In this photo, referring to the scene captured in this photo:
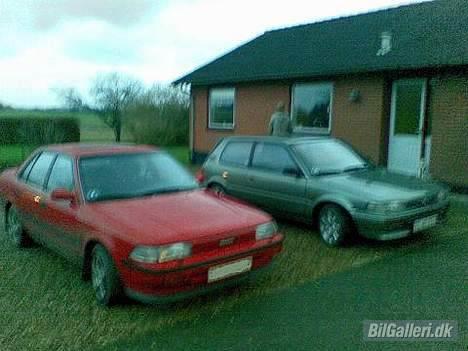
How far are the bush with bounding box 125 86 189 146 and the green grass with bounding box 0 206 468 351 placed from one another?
52.3 ft

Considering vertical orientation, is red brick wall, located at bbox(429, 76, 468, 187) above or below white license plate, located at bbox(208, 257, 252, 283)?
above

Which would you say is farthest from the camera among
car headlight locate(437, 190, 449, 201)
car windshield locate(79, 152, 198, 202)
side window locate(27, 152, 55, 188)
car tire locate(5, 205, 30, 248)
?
car headlight locate(437, 190, 449, 201)

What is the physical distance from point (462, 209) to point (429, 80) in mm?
3408

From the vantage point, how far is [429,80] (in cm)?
1020

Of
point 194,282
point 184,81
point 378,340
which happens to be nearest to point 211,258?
point 194,282

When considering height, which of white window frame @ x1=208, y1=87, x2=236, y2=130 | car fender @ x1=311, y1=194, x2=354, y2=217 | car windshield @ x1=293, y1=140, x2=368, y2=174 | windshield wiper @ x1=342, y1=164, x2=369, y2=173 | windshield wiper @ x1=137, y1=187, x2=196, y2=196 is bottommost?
car fender @ x1=311, y1=194, x2=354, y2=217

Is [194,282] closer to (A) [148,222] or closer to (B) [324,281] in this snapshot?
(A) [148,222]

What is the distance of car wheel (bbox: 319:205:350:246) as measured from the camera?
5.87 meters

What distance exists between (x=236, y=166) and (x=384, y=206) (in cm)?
283

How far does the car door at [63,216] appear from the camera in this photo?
14.7ft

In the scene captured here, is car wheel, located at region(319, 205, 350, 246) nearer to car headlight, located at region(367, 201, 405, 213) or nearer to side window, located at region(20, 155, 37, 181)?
car headlight, located at region(367, 201, 405, 213)

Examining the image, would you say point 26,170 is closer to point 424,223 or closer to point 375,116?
point 424,223

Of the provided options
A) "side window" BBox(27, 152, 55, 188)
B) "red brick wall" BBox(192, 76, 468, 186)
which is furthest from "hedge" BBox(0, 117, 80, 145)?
"side window" BBox(27, 152, 55, 188)

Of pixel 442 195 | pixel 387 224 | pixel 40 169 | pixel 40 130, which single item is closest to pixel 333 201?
pixel 387 224
